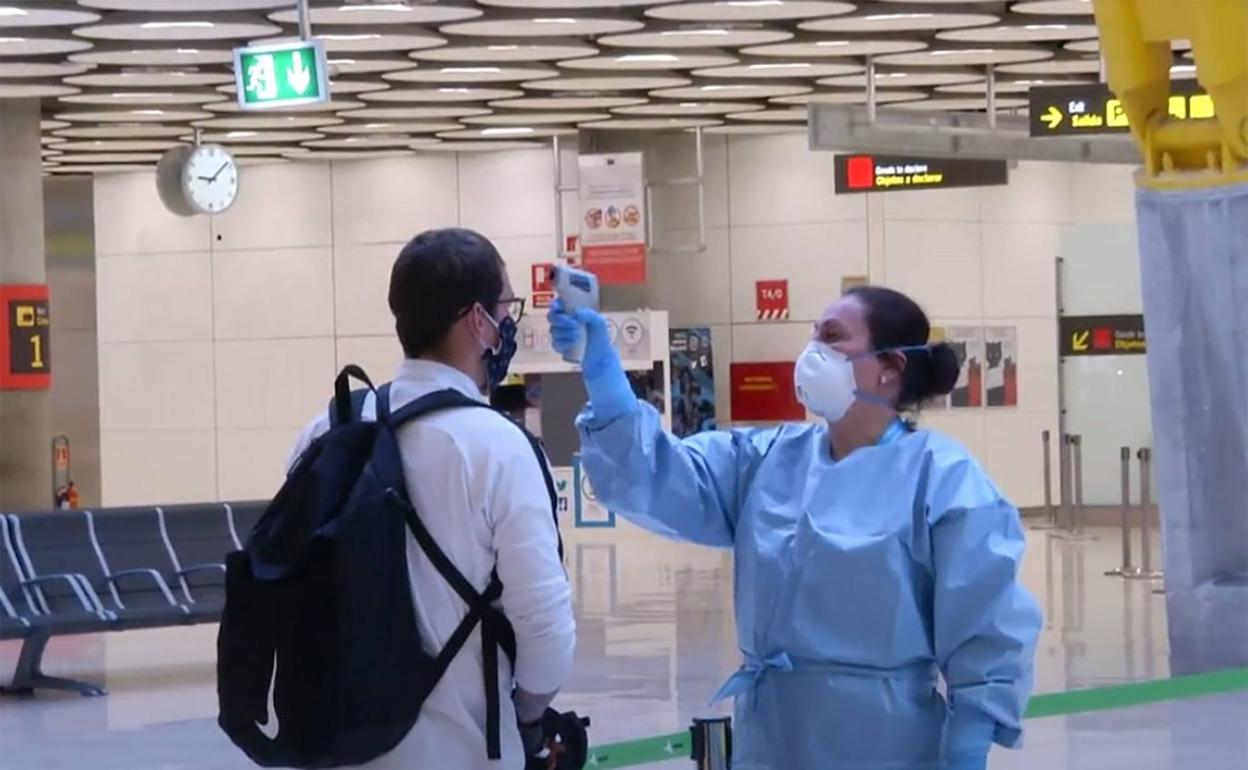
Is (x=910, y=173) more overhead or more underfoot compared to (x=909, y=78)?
more underfoot

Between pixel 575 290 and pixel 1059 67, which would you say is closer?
pixel 575 290

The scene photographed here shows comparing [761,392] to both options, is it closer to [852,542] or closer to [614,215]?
[614,215]

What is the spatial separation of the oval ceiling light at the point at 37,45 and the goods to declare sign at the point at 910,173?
25.1 feet

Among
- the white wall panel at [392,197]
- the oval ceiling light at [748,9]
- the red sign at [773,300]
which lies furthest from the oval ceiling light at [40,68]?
the red sign at [773,300]

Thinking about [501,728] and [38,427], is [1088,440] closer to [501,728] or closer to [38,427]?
[38,427]

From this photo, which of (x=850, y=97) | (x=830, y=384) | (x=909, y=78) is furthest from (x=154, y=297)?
(x=830, y=384)

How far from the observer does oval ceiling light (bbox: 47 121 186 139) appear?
2377 cm

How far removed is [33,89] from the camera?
20.2m

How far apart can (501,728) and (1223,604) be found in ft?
28.9

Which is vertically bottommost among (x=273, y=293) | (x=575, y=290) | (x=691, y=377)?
(x=691, y=377)

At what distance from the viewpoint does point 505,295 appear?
11.6 ft

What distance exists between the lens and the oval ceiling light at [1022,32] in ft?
59.9

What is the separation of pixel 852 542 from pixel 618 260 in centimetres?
2078

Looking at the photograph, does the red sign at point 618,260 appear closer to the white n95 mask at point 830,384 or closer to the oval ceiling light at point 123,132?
the oval ceiling light at point 123,132
